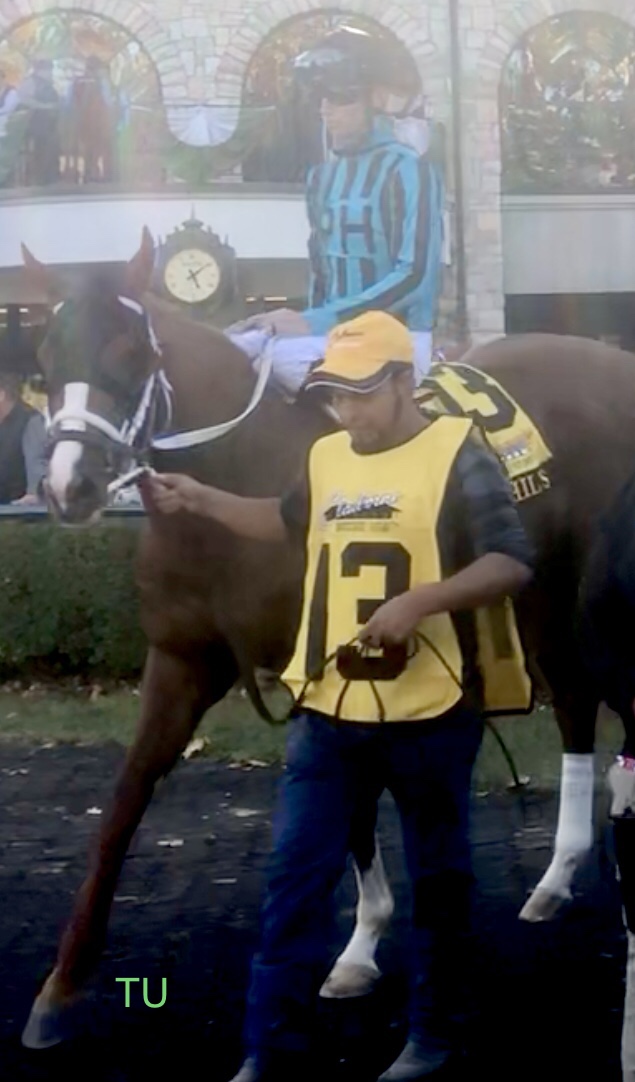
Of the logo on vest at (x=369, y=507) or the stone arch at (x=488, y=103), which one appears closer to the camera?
the logo on vest at (x=369, y=507)

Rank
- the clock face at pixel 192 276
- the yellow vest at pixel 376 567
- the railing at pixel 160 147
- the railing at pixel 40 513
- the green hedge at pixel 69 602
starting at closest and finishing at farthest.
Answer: the yellow vest at pixel 376 567, the railing at pixel 160 147, the clock face at pixel 192 276, the railing at pixel 40 513, the green hedge at pixel 69 602

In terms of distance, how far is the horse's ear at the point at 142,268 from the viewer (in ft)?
11.5

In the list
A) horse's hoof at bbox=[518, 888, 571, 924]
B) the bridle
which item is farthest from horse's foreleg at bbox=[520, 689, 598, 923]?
the bridle

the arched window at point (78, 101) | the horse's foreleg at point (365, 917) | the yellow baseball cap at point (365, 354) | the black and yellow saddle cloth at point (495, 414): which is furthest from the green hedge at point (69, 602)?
the yellow baseball cap at point (365, 354)

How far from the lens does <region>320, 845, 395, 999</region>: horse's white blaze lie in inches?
162

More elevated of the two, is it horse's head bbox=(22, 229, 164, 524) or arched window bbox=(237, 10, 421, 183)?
arched window bbox=(237, 10, 421, 183)

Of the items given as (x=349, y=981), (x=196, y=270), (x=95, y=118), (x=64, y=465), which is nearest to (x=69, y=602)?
(x=349, y=981)

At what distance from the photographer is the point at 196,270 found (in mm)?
3785

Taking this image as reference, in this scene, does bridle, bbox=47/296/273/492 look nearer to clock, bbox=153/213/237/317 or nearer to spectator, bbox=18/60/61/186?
clock, bbox=153/213/237/317

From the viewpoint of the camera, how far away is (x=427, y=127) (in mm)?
3615

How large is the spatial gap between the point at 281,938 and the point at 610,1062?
30.1 inches

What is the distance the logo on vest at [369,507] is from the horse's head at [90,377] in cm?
49

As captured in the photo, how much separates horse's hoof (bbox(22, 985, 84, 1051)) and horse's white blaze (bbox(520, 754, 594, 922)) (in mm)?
1203

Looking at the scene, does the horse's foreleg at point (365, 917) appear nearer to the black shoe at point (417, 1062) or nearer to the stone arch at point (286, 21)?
the black shoe at point (417, 1062)
